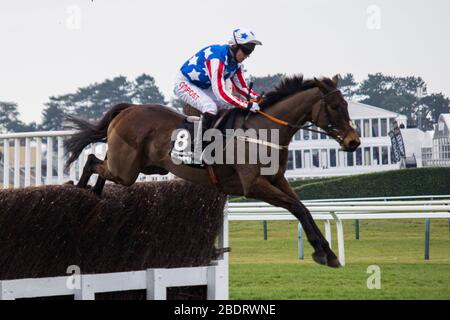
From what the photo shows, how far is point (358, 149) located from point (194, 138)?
3550cm

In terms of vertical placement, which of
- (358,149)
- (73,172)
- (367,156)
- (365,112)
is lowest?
(73,172)

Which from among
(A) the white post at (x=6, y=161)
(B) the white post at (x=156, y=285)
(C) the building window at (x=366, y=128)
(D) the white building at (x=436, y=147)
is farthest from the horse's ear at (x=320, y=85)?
(D) the white building at (x=436, y=147)

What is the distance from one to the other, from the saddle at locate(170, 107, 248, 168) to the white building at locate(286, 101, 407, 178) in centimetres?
3247

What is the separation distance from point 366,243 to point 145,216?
29.1 ft

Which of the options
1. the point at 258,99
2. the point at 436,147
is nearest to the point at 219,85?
the point at 258,99

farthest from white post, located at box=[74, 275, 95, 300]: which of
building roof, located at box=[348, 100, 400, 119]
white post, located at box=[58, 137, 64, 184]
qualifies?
building roof, located at box=[348, 100, 400, 119]

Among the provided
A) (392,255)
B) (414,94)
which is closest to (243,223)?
(392,255)

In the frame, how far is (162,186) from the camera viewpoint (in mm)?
6770

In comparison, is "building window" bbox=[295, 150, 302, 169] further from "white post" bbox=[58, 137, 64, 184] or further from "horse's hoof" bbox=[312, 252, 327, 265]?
"horse's hoof" bbox=[312, 252, 327, 265]

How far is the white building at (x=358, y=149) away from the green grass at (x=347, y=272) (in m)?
23.6

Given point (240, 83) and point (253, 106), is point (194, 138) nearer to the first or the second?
point (253, 106)

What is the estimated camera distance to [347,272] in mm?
9375

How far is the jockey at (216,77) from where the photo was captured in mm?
6445

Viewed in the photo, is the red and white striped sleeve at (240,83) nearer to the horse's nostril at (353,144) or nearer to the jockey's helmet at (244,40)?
the jockey's helmet at (244,40)
